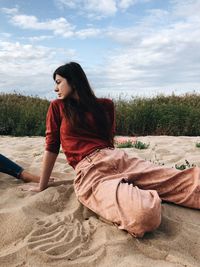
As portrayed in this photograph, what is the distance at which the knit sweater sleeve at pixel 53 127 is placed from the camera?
12.2 ft

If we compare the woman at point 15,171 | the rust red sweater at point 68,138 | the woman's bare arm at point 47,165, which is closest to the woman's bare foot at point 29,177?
the woman at point 15,171

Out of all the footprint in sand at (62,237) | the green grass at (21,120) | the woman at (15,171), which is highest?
the woman at (15,171)

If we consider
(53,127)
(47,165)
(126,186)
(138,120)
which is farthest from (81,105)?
(138,120)

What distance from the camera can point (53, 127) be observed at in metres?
3.77

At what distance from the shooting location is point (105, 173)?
3.41 meters

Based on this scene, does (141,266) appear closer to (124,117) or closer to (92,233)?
(92,233)

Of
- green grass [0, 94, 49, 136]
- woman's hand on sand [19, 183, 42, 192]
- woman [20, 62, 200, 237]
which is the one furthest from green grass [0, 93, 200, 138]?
woman [20, 62, 200, 237]

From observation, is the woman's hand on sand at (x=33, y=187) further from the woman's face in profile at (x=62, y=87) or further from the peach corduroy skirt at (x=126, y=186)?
the woman's face in profile at (x=62, y=87)

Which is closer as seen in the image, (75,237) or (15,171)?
(75,237)

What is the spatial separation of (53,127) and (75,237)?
1196mm

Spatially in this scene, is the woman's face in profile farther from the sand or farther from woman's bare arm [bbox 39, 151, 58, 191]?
the sand

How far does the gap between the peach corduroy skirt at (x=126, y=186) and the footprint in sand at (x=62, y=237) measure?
0.20m

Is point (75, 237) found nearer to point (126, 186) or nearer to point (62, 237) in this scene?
point (62, 237)

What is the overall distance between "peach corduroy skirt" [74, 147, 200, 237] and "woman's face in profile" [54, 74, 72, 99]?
57cm
